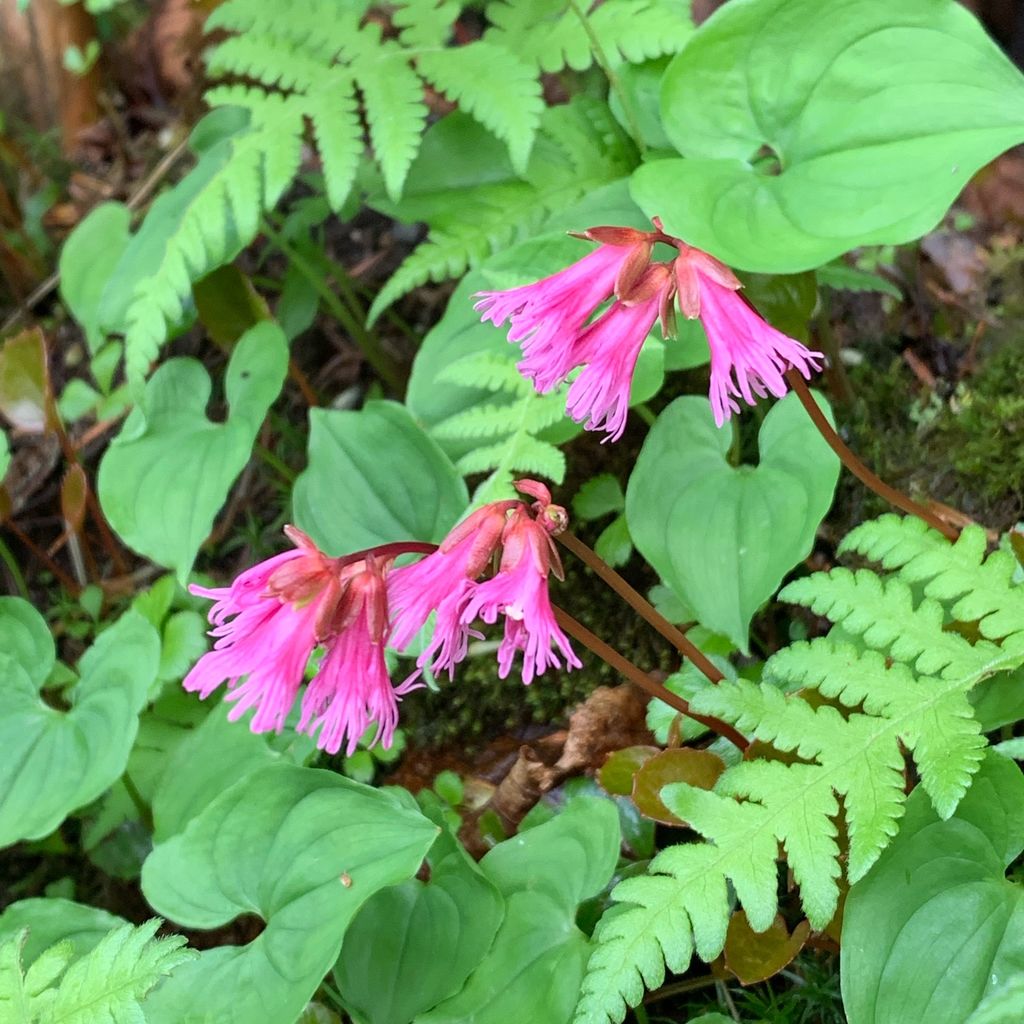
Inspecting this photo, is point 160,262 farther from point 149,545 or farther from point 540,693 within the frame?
point 540,693

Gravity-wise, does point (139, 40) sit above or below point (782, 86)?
above

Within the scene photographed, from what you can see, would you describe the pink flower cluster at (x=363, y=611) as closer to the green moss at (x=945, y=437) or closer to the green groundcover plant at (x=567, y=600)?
the green groundcover plant at (x=567, y=600)

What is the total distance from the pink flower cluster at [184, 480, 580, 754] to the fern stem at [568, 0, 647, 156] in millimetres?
911

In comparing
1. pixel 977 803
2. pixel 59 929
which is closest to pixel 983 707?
pixel 977 803

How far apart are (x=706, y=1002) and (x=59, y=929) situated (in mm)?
996

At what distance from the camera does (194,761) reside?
5.30ft

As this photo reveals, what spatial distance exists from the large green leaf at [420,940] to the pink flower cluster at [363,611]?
30 centimetres

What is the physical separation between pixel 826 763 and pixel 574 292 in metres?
0.62

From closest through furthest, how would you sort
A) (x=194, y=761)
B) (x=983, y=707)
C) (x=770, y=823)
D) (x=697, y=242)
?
(x=770, y=823) < (x=983, y=707) < (x=697, y=242) < (x=194, y=761)

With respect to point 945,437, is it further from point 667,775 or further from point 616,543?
point 667,775

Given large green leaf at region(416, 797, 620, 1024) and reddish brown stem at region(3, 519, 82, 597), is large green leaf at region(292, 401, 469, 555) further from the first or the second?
reddish brown stem at region(3, 519, 82, 597)

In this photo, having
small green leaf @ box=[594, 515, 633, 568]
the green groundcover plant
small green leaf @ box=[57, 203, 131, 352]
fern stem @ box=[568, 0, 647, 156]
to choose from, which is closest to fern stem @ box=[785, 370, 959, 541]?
the green groundcover plant

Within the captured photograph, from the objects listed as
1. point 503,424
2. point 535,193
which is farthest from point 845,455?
point 535,193

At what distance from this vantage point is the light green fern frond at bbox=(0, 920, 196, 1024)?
1.11m
